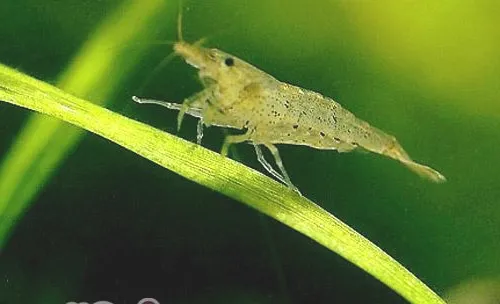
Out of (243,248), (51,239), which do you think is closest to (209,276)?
(243,248)


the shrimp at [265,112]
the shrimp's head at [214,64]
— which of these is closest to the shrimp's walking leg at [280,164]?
the shrimp at [265,112]

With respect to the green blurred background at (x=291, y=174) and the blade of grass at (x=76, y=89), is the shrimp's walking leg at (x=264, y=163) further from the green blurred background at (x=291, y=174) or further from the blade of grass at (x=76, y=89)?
the blade of grass at (x=76, y=89)

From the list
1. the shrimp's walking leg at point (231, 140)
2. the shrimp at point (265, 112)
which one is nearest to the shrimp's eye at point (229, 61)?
the shrimp at point (265, 112)

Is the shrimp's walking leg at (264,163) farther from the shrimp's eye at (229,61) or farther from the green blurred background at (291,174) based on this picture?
the shrimp's eye at (229,61)

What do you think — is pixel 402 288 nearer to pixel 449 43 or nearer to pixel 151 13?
pixel 449 43

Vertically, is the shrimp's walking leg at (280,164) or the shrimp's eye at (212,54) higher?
the shrimp's eye at (212,54)

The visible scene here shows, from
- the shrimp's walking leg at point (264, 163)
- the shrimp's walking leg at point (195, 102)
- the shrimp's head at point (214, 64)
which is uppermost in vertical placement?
the shrimp's head at point (214, 64)
